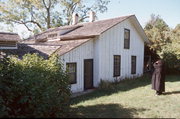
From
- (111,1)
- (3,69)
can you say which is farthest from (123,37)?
(111,1)

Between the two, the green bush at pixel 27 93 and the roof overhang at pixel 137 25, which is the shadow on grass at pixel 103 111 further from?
the roof overhang at pixel 137 25

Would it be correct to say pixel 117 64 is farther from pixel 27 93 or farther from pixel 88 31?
pixel 27 93

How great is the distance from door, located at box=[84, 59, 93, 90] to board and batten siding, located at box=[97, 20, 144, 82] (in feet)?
2.08

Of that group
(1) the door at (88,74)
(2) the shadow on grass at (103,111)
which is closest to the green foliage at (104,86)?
(1) the door at (88,74)

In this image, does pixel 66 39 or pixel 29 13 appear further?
pixel 29 13

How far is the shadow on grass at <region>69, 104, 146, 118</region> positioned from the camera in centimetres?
725

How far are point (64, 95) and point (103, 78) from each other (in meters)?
7.69

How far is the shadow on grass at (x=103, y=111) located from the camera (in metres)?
7.25

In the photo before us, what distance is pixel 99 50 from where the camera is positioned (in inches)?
552

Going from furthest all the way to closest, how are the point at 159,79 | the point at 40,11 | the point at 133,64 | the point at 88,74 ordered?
the point at 40,11 < the point at 133,64 < the point at 88,74 < the point at 159,79

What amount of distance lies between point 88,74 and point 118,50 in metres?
3.90

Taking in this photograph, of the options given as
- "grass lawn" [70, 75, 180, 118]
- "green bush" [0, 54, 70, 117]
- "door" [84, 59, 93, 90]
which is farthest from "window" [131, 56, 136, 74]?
"green bush" [0, 54, 70, 117]

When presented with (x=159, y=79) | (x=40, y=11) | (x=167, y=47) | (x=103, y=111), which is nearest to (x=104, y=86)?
(x=159, y=79)

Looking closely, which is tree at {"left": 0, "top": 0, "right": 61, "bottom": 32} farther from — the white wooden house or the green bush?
the green bush
